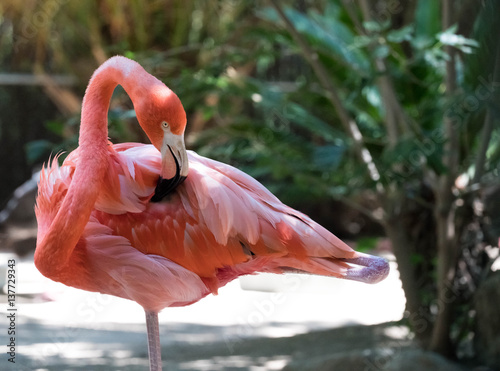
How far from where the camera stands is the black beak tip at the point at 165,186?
1.75 m

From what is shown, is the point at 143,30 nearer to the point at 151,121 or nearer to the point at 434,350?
the point at 434,350

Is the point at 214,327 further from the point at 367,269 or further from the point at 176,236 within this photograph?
the point at 367,269

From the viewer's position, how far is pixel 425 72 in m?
4.12

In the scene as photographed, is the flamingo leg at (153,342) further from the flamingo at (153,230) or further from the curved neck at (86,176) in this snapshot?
the curved neck at (86,176)

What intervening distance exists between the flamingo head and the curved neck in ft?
0.31

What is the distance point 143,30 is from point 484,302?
4.03 meters

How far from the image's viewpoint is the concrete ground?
3701 millimetres

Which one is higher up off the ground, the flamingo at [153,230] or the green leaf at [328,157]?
the green leaf at [328,157]

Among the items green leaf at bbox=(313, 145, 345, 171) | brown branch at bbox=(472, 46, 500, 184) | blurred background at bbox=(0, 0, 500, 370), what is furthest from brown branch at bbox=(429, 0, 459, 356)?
green leaf at bbox=(313, 145, 345, 171)

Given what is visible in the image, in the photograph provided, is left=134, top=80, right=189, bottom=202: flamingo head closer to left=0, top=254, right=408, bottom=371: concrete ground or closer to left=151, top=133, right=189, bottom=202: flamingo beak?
left=151, top=133, right=189, bottom=202: flamingo beak

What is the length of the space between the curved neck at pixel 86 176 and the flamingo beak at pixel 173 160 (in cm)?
20

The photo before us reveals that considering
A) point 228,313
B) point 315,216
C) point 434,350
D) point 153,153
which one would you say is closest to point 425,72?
point 434,350

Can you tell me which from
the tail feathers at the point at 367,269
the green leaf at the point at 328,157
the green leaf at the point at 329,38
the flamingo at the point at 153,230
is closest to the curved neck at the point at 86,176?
the flamingo at the point at 153,230

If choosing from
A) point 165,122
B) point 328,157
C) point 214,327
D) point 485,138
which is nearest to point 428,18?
point 485,138
